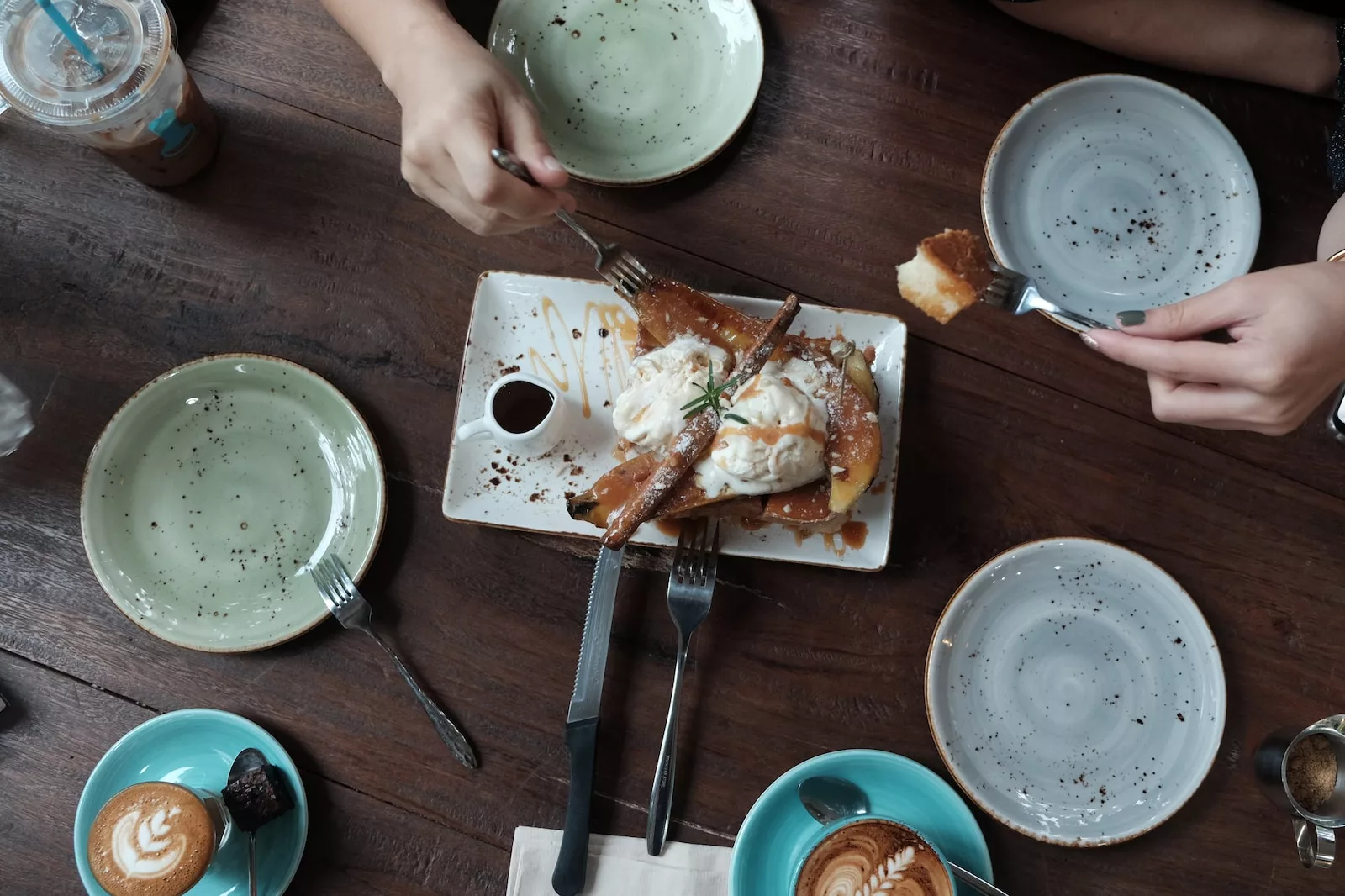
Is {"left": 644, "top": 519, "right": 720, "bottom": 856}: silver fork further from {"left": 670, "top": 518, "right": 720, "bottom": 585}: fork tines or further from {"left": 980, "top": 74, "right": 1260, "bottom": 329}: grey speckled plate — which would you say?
{"left": 980, "top": 74, "right": 1260, "bottom": 329}: grey speckled plate

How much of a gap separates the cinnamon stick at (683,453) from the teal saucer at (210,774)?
61cm

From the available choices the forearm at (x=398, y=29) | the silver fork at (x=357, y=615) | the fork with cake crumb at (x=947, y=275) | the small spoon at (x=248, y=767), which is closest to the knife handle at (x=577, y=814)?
the silver fork at (x=357, y=615)

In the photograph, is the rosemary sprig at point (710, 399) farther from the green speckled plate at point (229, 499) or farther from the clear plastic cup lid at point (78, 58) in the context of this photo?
the clear plastic cup lid at point (78, 58)

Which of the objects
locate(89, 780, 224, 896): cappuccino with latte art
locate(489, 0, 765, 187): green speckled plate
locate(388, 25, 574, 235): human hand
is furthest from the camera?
locate(489, 0, 765, 187): green speckled plate

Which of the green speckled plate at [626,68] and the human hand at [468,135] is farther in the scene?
the green speckled plate at [626,68]

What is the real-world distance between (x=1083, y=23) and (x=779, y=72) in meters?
0.47

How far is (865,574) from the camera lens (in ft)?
4.42

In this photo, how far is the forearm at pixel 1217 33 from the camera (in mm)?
1354

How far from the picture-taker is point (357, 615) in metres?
1.32

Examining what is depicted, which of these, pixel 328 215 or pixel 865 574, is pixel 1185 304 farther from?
pixel 328 215

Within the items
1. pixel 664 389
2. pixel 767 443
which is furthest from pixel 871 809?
pixel 664 389

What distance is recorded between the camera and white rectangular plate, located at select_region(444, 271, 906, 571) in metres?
1.30

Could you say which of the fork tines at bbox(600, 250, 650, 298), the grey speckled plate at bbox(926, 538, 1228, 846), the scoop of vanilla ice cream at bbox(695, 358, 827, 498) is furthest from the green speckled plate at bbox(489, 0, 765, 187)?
the grey speckled plate at bbox(926, 538, 1228, 846)

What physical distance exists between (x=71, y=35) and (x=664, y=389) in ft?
3.07
